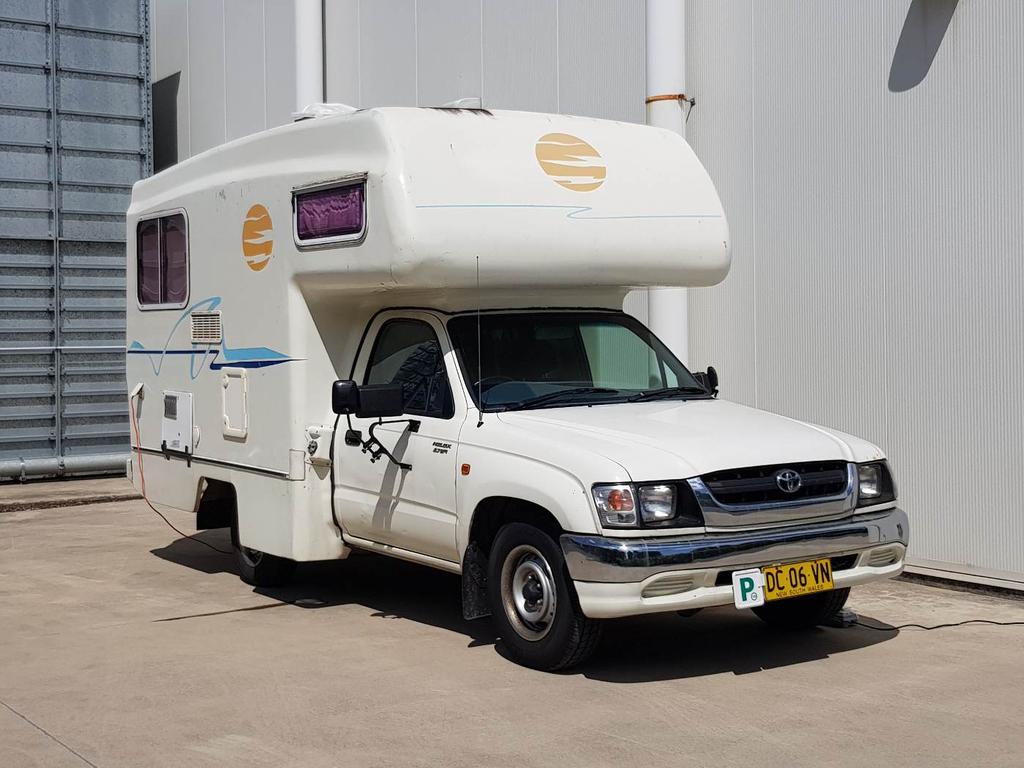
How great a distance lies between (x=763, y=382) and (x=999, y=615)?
9.54 ft

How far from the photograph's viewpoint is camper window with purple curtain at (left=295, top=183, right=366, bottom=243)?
27.5ft

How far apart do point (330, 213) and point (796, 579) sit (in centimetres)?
357

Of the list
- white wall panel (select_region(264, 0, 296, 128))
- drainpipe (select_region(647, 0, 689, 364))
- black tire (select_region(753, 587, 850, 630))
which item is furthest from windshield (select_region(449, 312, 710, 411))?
white wall panel (select_region(264, 0, 296, 128))

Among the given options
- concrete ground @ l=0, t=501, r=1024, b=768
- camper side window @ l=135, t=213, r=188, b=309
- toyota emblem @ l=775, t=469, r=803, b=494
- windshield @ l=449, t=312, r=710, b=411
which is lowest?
concrete ground @ l=0, t=501, r=1024, b=768

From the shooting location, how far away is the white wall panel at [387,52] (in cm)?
1475

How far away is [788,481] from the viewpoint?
730 cm

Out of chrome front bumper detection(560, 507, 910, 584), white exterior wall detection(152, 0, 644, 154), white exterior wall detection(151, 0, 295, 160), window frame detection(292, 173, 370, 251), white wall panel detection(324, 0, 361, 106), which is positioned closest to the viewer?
chrome front bumper detection(560, 507, 910, 584)

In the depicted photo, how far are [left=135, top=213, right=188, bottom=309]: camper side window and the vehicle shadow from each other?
2152 millimetres

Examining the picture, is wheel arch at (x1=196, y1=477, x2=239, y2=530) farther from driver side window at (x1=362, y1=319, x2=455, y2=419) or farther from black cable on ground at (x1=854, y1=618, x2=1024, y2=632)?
black cable on ground at (x1=854, y1=618, x2=1024, y2=632)

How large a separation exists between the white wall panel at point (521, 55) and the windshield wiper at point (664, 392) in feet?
15.6

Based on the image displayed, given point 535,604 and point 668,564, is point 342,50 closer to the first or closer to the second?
point 535,604

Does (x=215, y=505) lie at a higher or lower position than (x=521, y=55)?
lower

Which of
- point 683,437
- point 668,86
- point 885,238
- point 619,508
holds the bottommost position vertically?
point 619,508

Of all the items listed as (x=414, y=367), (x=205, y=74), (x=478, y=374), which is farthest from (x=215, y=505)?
(x=205, y=74)
